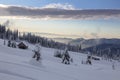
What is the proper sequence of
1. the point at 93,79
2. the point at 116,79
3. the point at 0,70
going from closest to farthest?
1. the point at 0,70
2. the point at 93,79
3. the point at 116,79

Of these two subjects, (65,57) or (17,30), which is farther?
(17,30)

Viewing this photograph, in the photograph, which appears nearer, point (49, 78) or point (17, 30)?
point (49, 78)

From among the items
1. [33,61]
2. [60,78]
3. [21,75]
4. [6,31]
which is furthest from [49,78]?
[6,31]

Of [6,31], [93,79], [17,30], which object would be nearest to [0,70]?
[93,79]

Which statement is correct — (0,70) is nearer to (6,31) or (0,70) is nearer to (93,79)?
(93,79)

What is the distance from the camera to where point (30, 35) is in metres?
197

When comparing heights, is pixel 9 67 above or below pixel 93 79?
above

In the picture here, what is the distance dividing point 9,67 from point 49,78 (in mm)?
2996

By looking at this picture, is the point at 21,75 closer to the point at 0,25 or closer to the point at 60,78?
the point at 60,78

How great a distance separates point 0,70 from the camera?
1764 cm

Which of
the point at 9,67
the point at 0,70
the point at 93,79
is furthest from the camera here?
the point at 93,79

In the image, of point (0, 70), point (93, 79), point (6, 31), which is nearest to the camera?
point (0, 70)

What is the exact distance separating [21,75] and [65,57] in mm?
32320

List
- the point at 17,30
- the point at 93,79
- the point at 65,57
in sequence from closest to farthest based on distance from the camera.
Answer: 1. the point at 93,79
2. the point at 65,57
3. the point at 17,30
